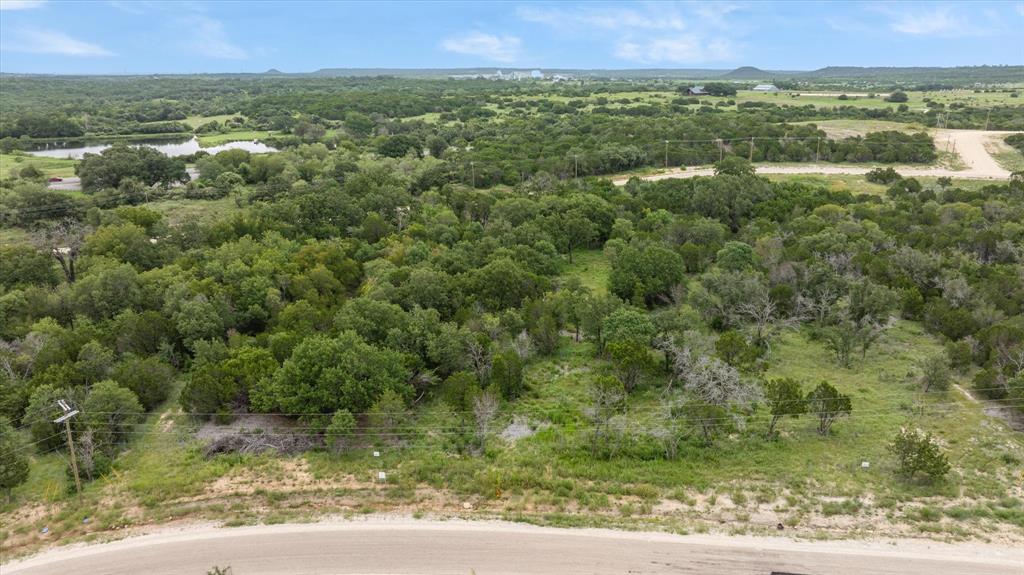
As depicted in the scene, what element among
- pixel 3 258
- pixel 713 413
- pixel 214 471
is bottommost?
pixel 214 471

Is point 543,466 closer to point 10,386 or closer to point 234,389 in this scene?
point 234,389

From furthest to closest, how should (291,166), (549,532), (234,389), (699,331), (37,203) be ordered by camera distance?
(291,166) < (37,203) < (699,331) < (234,389) < (549,532)

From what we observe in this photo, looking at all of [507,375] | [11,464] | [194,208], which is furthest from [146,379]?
[194,208]

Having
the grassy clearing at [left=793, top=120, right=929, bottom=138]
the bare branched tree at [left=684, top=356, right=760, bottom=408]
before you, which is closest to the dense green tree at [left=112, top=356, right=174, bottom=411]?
the bare branched tree at [left=684, top=356, right=760, bottom=408]

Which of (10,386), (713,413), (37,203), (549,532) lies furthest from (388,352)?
(37,203)

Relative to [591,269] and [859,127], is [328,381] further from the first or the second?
[859,127]

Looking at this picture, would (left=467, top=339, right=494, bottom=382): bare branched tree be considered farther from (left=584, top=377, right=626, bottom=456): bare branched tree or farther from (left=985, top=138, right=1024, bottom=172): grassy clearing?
(left=985, top=138, right=1024, bottom=172): grassy clearing
